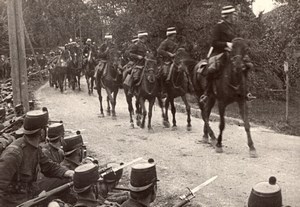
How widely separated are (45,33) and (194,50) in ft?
101

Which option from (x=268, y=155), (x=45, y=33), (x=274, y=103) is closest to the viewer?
(x=268, y=155)

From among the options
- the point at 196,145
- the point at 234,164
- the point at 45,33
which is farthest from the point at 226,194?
the point at 45,33

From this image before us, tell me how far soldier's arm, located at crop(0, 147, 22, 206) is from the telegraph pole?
529cm

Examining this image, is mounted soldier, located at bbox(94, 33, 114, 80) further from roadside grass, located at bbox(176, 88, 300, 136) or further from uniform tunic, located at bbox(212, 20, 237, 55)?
uniform tunic, located at bbox(212, 20, 237, 55)

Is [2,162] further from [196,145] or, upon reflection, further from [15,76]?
[196,145]

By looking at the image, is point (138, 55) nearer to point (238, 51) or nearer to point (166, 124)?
point (166, 124)

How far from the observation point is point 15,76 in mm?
10211

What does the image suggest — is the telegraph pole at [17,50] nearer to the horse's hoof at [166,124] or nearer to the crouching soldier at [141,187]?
the horse's hoof at [166,124]

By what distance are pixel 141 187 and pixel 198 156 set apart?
19.6ft

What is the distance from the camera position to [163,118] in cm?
1404

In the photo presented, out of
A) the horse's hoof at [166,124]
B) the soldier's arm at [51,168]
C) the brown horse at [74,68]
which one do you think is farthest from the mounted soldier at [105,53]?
the soldier's arm at [51,168]

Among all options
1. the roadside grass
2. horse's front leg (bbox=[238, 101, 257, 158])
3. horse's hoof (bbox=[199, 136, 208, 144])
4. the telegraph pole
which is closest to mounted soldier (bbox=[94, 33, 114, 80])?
the roadside grass

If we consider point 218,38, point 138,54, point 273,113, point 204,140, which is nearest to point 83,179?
point 218,38

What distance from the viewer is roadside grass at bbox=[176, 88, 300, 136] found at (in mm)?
14337
